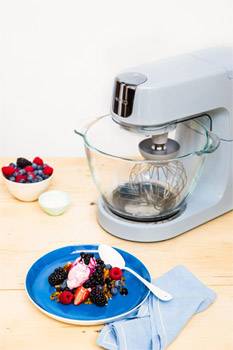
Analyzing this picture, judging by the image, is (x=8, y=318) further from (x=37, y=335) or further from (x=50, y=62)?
(x=50, y=62)

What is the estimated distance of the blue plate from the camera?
0.80 m

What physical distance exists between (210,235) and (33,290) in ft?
1.10

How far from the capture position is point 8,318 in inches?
31.7

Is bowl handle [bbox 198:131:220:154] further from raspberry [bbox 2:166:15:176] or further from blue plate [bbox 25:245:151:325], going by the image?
raspberry [bbox 2:166:15:176]

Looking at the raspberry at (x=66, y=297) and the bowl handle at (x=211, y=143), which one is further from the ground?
the bowl handle at (x=211, y=143)

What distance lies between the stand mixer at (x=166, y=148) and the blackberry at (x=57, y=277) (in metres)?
0.16

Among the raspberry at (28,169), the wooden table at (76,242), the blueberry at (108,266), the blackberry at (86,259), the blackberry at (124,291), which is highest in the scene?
the blackberry at (86,259)

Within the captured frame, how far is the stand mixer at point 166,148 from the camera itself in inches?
34.9

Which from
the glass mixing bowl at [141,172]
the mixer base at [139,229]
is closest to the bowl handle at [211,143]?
the glass mixing bowl at [141,172]

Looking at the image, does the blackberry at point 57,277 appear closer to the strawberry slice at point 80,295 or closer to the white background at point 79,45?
the strawberry slice at point 80,295

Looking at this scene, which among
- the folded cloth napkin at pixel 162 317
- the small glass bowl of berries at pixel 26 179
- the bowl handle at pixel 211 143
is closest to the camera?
the folded cloth napkin at pixel 162 317

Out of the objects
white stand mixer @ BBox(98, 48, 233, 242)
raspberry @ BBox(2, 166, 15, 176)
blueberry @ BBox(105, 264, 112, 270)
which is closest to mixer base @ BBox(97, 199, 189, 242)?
white stand mixer @ BBox(98, 48, 233, 242)

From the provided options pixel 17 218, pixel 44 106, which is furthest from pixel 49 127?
pixel 17 218

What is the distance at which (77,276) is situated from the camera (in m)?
0.83
